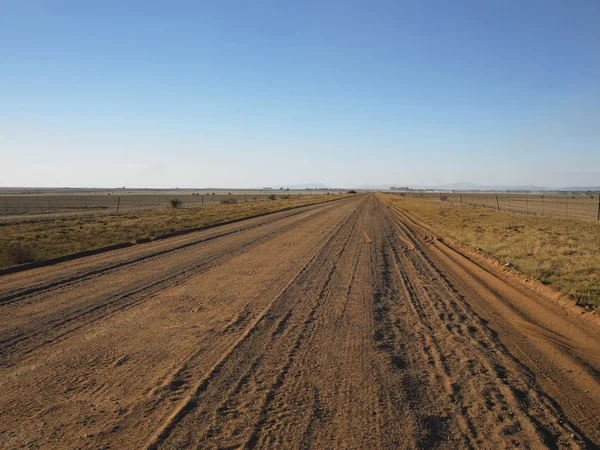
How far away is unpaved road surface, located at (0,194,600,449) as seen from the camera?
390 cm

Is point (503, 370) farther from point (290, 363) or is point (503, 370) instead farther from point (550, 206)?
point (550, 206)

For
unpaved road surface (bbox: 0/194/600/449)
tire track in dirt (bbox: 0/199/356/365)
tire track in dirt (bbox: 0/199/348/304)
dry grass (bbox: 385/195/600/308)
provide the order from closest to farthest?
unpaved road surface (bbox: 0/194/600/449) < tire track in dirt (bbox: 0/199/356/365) < tire track in dirt (bbox: 0/199/348/304) < dry grass (bbox: 385/195/600/308)

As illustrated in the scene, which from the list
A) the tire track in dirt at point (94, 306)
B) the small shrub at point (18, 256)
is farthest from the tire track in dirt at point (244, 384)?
the small shrub at point (18, 256)

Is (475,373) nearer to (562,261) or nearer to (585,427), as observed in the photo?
(585,427)

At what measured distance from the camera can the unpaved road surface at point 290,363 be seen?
12.8 ft

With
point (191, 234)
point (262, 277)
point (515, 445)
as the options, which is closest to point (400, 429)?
point (515, 445)

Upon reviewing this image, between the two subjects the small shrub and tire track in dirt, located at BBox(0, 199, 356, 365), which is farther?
the small shrub

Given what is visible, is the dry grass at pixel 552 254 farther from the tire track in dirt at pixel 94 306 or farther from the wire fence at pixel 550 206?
the wire fence at pixel 550 206

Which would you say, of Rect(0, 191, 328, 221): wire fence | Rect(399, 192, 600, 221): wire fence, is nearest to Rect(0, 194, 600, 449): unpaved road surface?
Rect(399, 192, 600, 221): wire fence

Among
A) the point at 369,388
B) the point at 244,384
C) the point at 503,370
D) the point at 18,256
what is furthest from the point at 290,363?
the point at 18,256

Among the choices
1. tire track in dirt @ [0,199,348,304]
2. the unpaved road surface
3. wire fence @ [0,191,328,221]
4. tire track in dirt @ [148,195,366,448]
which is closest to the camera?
tire track in dirt @ [148,195,366,448]

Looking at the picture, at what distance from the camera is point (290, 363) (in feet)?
17.7

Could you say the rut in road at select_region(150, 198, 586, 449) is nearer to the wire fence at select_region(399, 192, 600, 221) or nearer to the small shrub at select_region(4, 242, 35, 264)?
the small shrub at select_region(4, 242, 35, 264)

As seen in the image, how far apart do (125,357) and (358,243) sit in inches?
478
